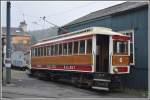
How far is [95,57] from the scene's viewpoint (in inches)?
842

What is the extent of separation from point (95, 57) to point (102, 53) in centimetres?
139

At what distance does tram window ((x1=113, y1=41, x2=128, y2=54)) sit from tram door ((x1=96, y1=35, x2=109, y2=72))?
1.99 ft

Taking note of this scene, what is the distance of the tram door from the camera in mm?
22375

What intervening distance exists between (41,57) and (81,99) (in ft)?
46.1

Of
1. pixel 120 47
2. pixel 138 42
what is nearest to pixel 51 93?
pixel 120 47

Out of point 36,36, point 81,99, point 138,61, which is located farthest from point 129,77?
point 36,36

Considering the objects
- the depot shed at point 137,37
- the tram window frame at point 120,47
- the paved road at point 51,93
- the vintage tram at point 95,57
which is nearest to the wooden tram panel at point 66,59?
the vintage tram at point 95,57

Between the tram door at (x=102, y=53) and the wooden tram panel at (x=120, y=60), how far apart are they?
0.82 meters

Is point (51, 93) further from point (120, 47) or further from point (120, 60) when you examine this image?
point (120, 47)

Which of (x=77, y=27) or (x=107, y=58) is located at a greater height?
(x=77, y=27)

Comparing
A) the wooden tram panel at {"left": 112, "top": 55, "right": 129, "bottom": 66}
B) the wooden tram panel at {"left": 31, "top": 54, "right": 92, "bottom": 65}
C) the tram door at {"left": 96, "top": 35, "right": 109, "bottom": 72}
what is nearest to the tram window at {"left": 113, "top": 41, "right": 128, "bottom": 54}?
the wooden tram panel at {"left": 112, "top": 55, "right": 129, "bottom": 66}

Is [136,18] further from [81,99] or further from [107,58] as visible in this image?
[81,99]

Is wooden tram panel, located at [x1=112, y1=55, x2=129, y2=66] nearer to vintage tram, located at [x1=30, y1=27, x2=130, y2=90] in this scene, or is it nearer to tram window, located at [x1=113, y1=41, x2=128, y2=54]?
vintage tram, located at [x1=30, y1=27, x2=130, y2=90]

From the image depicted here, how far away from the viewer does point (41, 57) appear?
30766 mm
